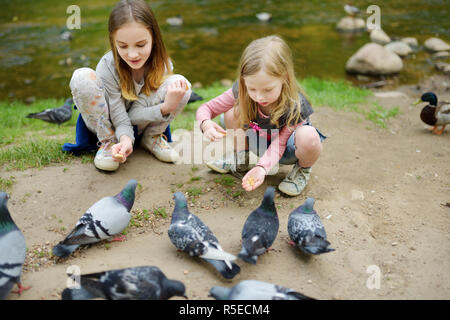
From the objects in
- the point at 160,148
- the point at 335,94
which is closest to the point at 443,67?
the point at 335,94

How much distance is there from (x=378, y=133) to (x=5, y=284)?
13.5ft

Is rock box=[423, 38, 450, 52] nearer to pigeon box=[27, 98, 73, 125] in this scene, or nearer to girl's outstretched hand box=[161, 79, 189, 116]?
girl's outstretched hand box=[161, 79, 189, 116]

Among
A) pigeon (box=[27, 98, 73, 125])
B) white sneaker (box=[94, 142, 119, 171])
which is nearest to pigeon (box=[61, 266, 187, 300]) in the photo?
white sneaker (box=[94, 142, 119, 171])

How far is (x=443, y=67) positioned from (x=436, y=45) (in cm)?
115

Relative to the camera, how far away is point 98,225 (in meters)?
2.64

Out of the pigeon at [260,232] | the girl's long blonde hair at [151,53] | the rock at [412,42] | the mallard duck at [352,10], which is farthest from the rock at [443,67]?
the pigeon at [260,232]

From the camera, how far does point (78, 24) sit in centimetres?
934

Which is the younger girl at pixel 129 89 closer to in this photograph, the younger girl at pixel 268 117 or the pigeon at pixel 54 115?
Answer: the younger girl at pixel 268 117

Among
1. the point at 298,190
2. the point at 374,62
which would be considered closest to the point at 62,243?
the point at 298,190

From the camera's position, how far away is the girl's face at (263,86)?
2.77 m

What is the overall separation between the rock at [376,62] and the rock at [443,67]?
0.68 m

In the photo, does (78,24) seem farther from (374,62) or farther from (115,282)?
(115,282)

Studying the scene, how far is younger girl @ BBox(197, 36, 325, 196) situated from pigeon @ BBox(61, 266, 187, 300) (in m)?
0.92
